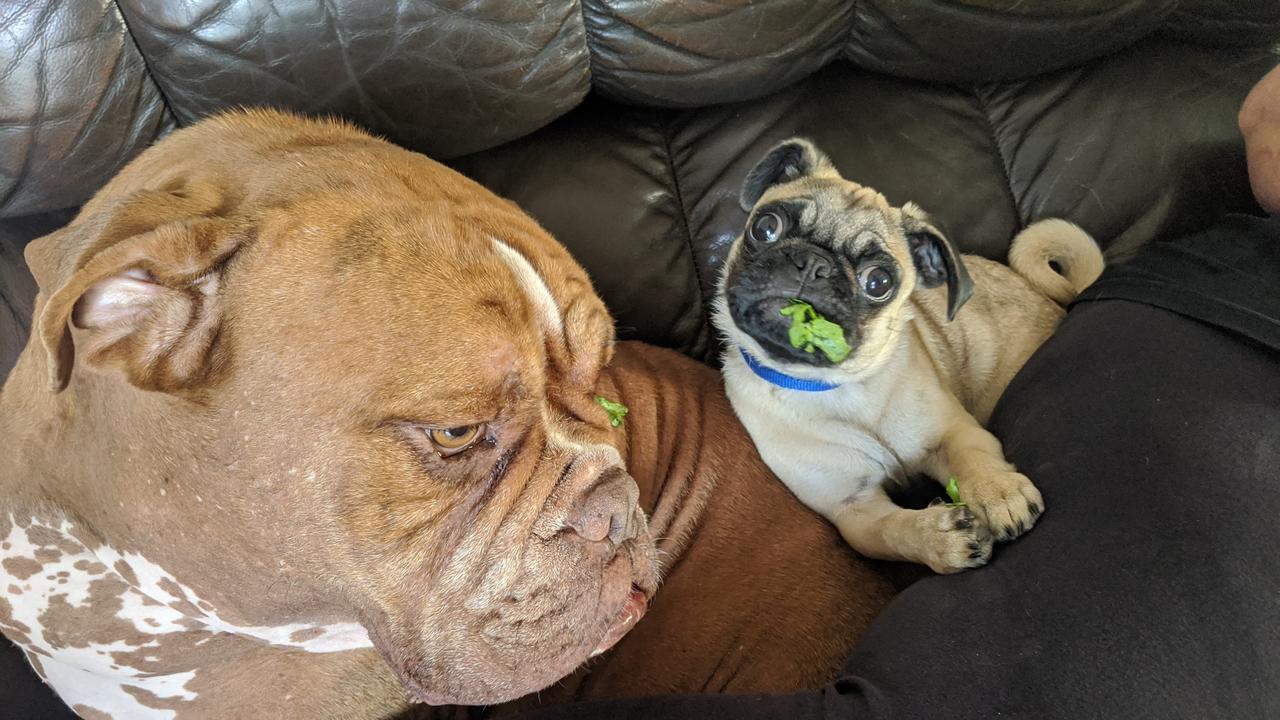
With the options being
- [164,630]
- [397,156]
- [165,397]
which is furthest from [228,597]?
[397,156]

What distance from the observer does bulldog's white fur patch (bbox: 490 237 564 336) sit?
3.82 feet

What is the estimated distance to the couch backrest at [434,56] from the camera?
4.83ft

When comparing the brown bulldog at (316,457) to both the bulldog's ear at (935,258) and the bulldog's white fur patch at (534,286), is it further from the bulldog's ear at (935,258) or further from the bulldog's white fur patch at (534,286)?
the bulldog's ear at (935,258)

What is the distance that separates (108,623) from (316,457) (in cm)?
59

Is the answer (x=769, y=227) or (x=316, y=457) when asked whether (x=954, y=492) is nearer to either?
(x=769, y=227)

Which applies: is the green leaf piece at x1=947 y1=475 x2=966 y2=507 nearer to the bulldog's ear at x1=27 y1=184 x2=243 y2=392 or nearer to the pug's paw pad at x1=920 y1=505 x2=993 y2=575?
the pug's paw pad at x1=920 y1=505 x2=993 y2=575

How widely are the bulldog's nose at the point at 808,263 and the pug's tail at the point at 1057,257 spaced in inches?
29.2

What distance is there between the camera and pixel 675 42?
1.72 metres

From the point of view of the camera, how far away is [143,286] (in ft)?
3.22

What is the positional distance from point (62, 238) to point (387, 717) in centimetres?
99

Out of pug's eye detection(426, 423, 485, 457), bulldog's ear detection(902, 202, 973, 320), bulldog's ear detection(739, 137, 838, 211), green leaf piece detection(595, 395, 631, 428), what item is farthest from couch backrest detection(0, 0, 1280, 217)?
pug's eye detection(426, 423, 485, 457)

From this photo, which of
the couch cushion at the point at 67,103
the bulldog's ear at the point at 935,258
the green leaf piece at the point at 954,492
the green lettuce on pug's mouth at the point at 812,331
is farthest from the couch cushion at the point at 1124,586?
the couch cushion at the point at 67,103

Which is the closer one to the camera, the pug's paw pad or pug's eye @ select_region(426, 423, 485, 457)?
pug's eye @ select_region(426, 423, 485, 457)

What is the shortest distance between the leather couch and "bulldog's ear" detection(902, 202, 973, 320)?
32 centimetres
